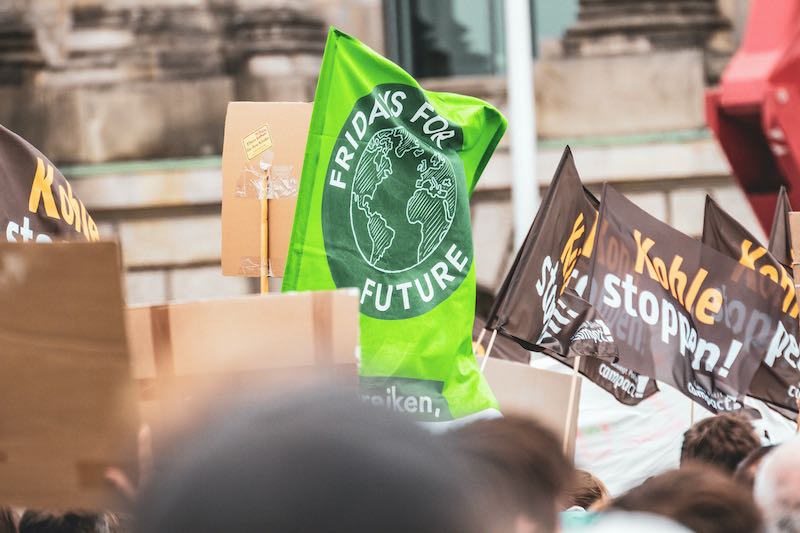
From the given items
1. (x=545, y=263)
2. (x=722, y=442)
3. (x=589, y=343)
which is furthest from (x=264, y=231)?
(x=722, y=442)

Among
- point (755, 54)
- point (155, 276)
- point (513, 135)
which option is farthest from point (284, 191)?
point (155, 276)

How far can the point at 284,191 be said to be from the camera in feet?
14.1

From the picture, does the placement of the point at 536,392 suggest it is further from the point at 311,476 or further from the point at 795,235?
the point at 311,476

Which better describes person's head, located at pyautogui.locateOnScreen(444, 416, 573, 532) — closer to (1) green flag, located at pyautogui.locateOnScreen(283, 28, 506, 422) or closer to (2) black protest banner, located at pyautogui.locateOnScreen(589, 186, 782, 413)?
(1) green flag, located at pyautogui.locateOnScreen(283, 28, 506, 422)

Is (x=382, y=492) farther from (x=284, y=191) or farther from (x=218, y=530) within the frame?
(x=284, y=191)

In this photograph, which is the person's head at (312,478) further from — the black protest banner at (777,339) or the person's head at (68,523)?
the black protest banner at (777,339)

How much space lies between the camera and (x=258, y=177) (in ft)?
14.0

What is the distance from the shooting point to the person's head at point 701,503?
1.86 meters

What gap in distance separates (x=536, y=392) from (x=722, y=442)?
0.93 metres

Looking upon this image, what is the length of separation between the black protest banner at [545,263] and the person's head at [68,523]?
206 centimetres

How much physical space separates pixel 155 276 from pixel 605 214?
6260mm

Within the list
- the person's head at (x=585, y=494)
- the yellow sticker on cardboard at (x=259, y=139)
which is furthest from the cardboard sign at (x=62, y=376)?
the yellow sticker on cardboard at (x=259, y=139)

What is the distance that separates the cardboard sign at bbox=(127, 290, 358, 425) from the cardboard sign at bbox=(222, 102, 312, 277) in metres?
1.93

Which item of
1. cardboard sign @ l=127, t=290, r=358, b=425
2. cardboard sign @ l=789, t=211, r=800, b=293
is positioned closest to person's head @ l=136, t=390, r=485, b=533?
cardboard sign @ l=127, t=290, r=358, b=425
